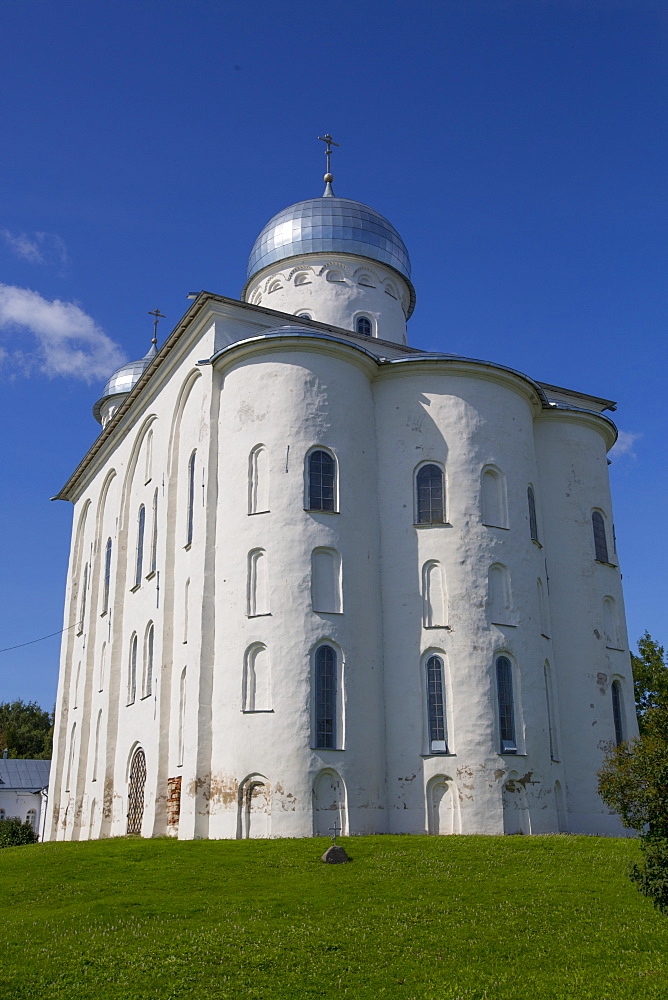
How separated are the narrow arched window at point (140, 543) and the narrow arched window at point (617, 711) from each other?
44.6ft

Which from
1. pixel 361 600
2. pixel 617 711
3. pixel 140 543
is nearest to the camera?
pixel 361 600

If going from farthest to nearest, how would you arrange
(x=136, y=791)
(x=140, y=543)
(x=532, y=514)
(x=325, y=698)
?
(x=140, y=543), (x=136, y=791), (x=532, y=514), (x=325, y=698)

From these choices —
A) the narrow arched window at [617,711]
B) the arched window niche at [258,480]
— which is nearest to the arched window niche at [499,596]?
the narrow arched window at [617,711]

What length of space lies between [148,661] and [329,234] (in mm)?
14663

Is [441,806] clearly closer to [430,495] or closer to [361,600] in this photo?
[361,600]

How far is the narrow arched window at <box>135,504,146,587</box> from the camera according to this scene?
1127 inches

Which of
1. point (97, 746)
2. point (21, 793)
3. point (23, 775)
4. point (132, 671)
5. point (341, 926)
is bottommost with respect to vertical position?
point (341, 926)

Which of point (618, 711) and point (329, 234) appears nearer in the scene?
point (618, 711)

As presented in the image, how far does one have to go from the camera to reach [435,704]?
21.4 metres

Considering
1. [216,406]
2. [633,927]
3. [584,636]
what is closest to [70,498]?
[216,406]

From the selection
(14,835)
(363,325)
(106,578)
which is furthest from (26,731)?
(363,325)

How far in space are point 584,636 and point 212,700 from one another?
387 inches

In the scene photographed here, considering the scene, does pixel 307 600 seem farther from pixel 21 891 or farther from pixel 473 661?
pixel 21 891

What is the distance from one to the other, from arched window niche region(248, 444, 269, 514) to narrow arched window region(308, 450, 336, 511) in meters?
1.01
